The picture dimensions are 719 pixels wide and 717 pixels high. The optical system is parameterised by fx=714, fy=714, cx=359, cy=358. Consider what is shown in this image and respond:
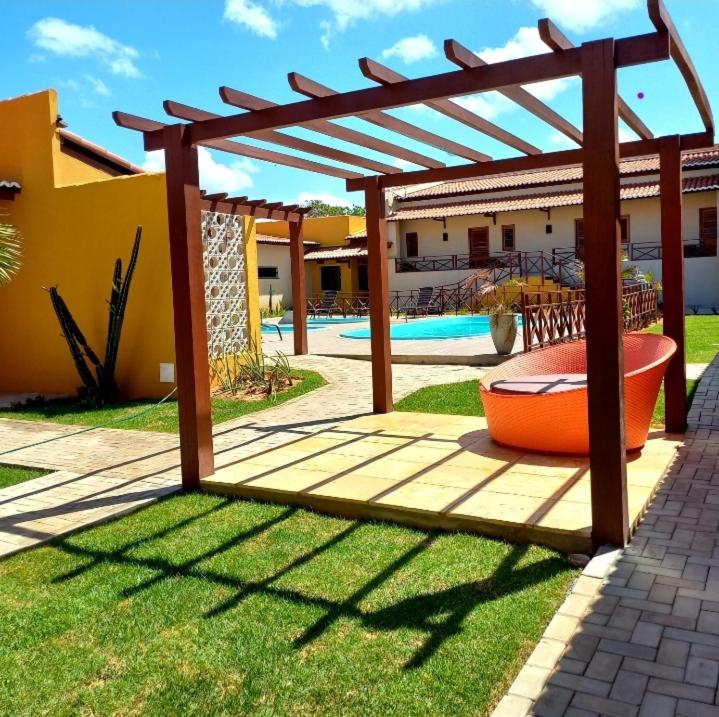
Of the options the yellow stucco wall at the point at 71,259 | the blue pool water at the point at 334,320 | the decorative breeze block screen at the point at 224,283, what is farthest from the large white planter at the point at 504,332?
the blue pool water at the point at 334,320

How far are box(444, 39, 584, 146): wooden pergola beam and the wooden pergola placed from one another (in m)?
0.01

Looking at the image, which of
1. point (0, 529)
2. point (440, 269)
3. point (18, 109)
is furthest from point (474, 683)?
point (440, 269)

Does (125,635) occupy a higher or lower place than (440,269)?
lower

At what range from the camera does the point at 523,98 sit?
4.65 m

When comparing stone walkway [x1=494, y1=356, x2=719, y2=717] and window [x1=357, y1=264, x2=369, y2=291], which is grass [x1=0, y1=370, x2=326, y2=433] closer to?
stone walkway [x1=494, y1=356, x2=719, y2=717]

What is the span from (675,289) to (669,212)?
2.25ft

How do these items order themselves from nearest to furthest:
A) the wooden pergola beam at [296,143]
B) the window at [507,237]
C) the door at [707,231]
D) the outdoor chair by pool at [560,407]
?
the wooden pergola beam at [296,143]
the outdoor chair by pool at [560,407]
the door at [707,231]
the window at [507,237]

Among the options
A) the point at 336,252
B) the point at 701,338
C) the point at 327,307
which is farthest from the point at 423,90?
the point at 336,252

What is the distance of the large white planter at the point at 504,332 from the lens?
12.1 m

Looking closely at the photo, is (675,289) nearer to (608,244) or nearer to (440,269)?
(608,244)

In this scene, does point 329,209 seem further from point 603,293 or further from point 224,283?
point 603,293

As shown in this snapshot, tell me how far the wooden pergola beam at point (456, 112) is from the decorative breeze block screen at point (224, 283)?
18.7 ft

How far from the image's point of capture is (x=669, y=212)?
6289 millimetres

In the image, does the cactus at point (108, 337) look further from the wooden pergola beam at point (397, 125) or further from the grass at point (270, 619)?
the grass at point (270, 619)
